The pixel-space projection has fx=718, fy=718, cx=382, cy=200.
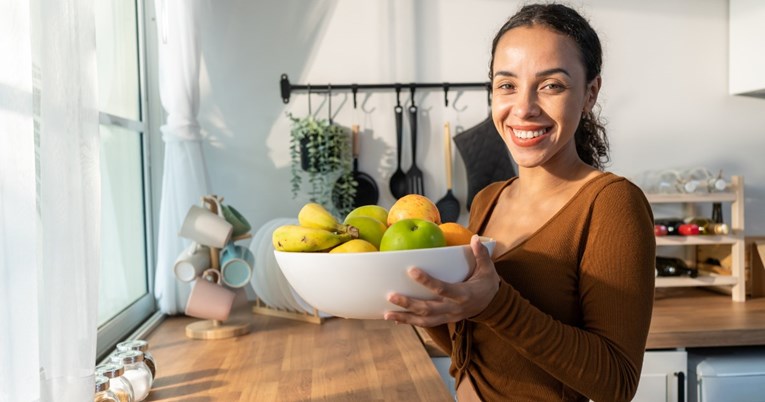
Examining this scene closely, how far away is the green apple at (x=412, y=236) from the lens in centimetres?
75

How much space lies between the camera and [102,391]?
1.04 metres

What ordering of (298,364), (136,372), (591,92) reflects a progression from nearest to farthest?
1. (591,92)
2. (136,372)
3. (298,364)

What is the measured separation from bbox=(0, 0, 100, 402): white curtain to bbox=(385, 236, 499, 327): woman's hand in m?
0.39

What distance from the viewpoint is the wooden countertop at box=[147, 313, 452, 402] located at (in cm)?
133

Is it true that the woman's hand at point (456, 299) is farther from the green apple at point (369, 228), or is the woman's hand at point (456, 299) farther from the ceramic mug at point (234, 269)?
the ceramic mug at point (234, 269)

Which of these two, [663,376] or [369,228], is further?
[663,376]

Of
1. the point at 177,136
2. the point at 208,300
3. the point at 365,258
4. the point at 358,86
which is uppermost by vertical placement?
the point at 358,86

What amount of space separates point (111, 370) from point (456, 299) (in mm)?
646

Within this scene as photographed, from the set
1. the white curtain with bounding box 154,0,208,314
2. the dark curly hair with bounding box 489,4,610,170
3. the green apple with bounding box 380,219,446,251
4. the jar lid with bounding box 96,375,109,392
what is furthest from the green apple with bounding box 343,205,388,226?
the white curtain with bounding box 154,0,208,314

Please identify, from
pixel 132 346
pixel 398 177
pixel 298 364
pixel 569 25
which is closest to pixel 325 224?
pixel 569 25

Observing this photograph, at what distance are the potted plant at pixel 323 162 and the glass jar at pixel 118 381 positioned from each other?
3.70 ft

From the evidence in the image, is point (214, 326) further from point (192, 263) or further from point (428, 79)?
point (428, 79)

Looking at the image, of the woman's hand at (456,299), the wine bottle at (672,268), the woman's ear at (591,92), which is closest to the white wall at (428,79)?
the wine bottle at (672,268)

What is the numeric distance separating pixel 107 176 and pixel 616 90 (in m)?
1.62
